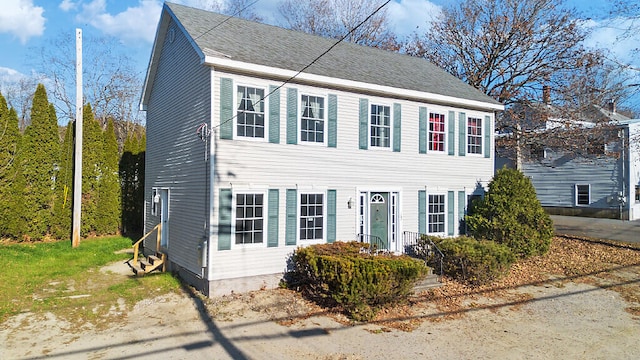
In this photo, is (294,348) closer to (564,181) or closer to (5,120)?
(5,120)

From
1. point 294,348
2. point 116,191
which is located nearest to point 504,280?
point 294,348

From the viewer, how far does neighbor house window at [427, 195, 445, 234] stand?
45.0 feet

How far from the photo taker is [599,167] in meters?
24.6

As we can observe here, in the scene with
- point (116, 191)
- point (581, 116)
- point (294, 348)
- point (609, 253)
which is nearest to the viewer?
point (294, 348)

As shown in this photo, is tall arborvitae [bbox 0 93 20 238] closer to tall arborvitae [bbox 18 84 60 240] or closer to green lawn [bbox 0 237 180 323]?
tall arborvitae [bbox 18 84 60 240]

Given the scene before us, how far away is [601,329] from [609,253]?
7.93 metres

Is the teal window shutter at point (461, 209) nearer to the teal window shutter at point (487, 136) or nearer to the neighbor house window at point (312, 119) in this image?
the teal window shutter at point (487, 136)

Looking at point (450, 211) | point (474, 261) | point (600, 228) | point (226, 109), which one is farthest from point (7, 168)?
point (600, 228)

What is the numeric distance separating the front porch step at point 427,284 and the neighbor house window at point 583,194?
1925cm

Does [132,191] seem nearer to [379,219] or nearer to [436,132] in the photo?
[379,219]

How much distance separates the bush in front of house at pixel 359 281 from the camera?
8523 millimetres

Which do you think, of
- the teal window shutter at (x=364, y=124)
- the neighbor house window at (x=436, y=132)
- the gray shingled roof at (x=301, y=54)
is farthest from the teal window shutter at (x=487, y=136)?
the teal window shutter at (x=364, y=124)

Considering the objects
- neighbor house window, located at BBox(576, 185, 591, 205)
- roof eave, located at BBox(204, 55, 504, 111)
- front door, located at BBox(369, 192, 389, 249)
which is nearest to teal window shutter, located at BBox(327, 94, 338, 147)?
roof eave, located at BBox(204, 55, 504, 111)

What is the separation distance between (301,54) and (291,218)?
494cm
